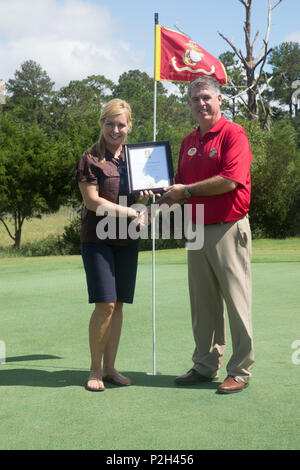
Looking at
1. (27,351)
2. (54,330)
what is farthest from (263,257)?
(27,351)

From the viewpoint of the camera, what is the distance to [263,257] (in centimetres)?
1352

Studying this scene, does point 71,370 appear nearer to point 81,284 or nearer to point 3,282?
point 81,284

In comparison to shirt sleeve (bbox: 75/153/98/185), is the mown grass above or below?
below

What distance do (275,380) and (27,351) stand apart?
2203 millimetres

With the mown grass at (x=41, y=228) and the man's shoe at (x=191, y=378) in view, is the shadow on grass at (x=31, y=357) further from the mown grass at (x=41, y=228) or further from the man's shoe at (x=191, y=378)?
the mown grass at (x=41, y=228)

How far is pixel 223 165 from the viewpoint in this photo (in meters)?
4.20

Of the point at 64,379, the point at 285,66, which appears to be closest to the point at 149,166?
the point at 64,379

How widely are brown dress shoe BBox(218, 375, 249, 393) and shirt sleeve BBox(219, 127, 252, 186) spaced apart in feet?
4.13

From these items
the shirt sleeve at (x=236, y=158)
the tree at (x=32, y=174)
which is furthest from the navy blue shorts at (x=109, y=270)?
the tree at (x=32, y=174)

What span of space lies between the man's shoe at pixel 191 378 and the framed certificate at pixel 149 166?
126 centimetres

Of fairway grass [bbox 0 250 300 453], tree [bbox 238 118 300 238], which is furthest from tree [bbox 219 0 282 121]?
fairway grass [bbox 0 250 300 453]

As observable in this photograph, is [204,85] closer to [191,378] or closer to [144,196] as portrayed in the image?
[144,196]

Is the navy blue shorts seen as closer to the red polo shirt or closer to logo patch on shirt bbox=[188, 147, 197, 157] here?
the red polo shirt

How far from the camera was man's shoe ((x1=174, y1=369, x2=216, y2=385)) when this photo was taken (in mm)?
4422
